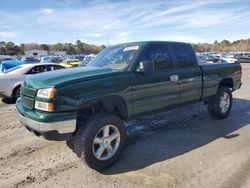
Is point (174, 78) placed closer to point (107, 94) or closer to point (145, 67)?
point (145, 67)

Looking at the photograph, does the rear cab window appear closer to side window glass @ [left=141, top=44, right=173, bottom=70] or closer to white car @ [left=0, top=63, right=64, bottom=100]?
side window glass @ [left=141, top=44, right=173, bottom=70]

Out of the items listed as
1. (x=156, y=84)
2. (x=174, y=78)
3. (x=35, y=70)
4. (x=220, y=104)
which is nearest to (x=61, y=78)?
(x=156, y=84)

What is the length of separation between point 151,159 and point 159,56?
6.37 feet

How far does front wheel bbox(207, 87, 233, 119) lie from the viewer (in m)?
6.59

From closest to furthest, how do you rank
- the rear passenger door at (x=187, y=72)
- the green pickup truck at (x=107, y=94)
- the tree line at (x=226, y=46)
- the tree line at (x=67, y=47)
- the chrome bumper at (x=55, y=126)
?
the chrome bumper at (x=55, y=126)
the green pickup truck at (x=107, y=94)
the rear passenger door at (x=187, y=72)
the tree line at (x=67, y=47)
the tree line at (x=226, y=46)

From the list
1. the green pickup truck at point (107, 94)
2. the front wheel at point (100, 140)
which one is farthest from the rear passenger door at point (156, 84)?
the front wheel at point (100, 140)

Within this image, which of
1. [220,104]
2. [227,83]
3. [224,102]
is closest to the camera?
[220,104]

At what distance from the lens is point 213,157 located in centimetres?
442

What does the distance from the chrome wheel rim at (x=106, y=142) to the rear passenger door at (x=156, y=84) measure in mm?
570

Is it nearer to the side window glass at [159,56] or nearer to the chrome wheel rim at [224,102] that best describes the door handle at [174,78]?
the side window glass at [159,56]

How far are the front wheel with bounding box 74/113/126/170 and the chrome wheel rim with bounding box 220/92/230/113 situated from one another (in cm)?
352

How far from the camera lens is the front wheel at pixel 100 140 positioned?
12.5ft

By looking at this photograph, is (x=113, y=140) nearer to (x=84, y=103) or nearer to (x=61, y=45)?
(x=84, y=103)

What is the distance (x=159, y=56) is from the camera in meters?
5.02
